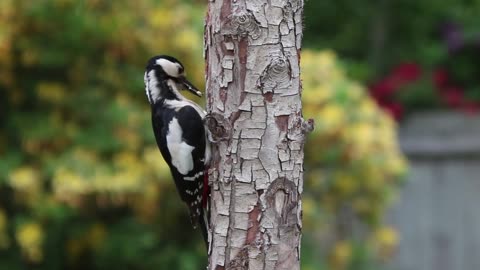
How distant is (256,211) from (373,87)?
5239 millimetres

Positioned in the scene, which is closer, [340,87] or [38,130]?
[38,130]

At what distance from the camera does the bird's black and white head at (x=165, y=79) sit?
341 cm

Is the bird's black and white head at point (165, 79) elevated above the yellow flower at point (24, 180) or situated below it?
above

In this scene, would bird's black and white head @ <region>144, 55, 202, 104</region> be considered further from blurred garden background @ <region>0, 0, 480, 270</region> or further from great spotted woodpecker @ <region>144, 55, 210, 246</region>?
blurred garden background @ <region>0, 0, 480, 270</region>

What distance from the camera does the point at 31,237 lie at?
500cm

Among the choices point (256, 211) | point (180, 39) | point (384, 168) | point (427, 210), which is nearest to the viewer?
point (256, 211)

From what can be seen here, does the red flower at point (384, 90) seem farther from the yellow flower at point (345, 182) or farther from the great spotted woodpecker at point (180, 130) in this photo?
the great spotted woodpecker at point (180, 130)

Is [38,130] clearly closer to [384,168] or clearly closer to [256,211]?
[384,168]

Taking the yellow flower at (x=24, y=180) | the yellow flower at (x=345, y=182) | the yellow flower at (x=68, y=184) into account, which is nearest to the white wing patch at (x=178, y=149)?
the yellow flower at (x=68, y=184)

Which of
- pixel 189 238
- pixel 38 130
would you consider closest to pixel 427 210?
pixel 189 238

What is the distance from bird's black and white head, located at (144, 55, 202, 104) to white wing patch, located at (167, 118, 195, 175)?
13cm

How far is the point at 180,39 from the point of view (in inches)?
215

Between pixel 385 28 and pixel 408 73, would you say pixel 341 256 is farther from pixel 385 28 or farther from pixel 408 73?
pixel 385 28

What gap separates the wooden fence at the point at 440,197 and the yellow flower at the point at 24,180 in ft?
11.9
